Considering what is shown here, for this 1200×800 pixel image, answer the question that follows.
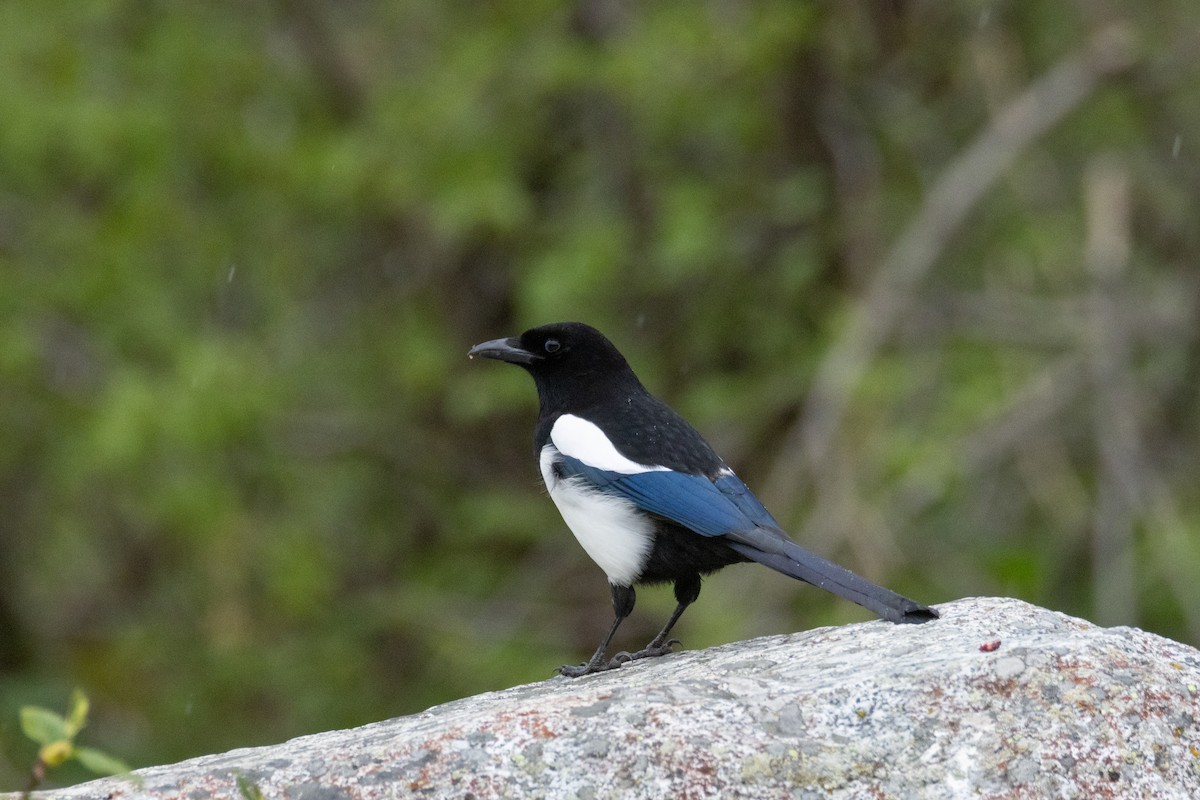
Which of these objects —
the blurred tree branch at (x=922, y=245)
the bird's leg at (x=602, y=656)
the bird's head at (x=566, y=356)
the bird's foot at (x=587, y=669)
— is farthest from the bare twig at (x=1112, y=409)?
the bird's foot at (x=587, y=669)

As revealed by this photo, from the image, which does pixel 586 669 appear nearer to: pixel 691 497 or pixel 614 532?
pixel 614 532

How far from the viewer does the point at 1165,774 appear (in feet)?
8.08

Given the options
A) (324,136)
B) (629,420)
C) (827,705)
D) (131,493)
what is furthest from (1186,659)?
(131,493)

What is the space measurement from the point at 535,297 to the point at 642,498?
3.51 meters

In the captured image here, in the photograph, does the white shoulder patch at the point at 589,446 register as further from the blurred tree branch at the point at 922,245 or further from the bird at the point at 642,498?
the blurred tree branch at the point at 922,245

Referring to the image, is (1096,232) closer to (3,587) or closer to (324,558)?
(324,558)

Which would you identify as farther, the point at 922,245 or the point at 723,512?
the point at 922,245

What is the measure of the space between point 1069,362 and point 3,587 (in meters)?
6.09

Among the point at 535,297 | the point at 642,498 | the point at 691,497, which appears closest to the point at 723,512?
the point at 691,497

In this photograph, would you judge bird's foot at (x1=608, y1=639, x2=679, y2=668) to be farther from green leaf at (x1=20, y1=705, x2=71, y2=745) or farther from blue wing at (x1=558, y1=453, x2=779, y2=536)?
green leaf at (x1=20, y1=705, x2=71, y2=745)

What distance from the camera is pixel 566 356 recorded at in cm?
443

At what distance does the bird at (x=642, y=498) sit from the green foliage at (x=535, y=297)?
223 centimetres

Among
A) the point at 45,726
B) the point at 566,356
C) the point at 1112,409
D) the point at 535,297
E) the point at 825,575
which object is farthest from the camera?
the point at 535,297

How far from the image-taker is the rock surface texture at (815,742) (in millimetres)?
2402
